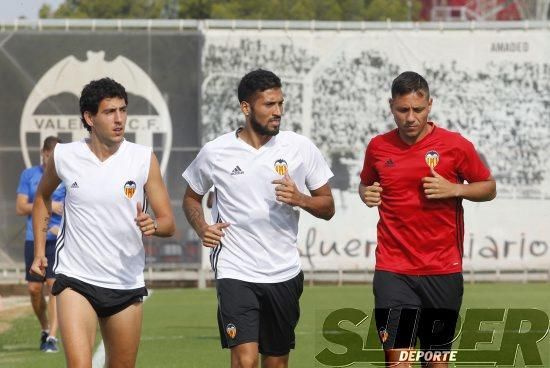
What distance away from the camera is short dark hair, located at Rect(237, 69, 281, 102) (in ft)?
32.9

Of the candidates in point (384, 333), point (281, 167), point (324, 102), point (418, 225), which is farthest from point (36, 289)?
point (324, 102)

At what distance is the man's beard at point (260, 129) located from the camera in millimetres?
9969

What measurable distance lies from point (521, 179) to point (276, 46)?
4376 mm

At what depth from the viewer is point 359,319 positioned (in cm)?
1714

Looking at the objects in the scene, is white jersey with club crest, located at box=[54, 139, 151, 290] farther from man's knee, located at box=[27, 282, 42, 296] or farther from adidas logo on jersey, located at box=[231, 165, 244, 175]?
man's knee, located at box=[27, 282, 42, 296]

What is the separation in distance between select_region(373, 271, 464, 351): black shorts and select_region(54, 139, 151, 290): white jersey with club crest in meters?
1.63

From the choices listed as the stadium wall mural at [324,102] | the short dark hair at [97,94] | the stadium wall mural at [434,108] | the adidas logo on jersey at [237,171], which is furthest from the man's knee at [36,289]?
the stadium wall mural at [434,108]

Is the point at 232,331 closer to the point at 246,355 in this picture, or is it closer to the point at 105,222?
the point at 246,355

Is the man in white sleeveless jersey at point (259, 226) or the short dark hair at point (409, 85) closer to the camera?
the man in white sleeveless jersey at point (259, 226)

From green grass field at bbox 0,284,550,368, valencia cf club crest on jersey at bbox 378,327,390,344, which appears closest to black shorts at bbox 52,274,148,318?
valencia cf club crest on jersey at bbox 378,327,390,344

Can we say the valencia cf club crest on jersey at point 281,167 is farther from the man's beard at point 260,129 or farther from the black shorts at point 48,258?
the black shorts at point 48,258

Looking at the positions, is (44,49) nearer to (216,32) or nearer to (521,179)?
(216,32)

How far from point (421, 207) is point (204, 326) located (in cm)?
801

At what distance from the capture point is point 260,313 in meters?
9.99
